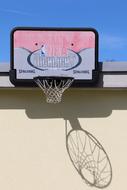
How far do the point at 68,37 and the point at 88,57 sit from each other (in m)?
0.48

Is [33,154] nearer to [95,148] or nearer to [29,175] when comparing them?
[29,175]

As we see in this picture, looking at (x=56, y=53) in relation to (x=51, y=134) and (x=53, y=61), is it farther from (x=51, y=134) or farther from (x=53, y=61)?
(x=51, y=134)

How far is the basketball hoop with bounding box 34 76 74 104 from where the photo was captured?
896 cm

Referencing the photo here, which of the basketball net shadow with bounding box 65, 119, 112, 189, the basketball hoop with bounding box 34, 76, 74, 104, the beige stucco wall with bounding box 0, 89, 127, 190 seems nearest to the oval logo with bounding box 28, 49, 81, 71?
the basketball hoop with bounding box 34, 76, 74, 104

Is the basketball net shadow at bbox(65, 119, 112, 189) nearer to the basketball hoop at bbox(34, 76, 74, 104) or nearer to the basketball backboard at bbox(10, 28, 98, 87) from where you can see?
the basketball hoop at bbox(34, 76, 74, 104)

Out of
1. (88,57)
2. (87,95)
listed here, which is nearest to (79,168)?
(87,95)

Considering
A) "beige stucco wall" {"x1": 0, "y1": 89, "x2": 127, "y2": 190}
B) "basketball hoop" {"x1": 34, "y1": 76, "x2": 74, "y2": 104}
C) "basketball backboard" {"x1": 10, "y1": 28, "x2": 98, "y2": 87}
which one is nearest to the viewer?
"basketball hoop" {"x1": 34, "y1": 76, "x2": 74, "y2": 104}

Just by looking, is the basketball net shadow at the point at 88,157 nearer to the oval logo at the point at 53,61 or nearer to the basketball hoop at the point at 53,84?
the basketball hoop at the point at 53,84

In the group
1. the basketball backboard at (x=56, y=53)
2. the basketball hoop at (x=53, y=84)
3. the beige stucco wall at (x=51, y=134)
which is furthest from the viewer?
the beige stucco wall at (x=51, y=134)

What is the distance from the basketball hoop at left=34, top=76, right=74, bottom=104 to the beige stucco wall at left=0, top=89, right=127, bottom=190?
1.61ft

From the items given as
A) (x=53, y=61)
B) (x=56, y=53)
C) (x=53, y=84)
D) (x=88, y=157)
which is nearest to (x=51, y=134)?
(x=88, y=157)

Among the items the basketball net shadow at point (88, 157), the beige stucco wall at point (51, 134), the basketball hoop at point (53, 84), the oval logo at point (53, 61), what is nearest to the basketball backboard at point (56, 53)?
the oval logo at point (53, 61)

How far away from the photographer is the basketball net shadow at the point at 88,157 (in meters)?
9.34

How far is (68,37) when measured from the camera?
361 inches
